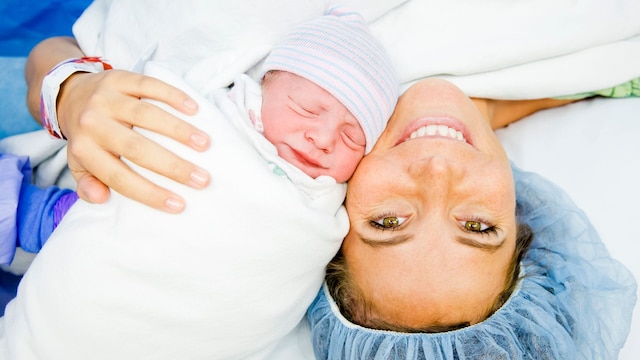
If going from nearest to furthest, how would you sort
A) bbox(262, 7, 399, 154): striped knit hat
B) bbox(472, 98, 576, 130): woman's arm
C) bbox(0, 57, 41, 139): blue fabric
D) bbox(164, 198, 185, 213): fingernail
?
bbox(164, 198, 185, 213): fingernail < bbox(262, 7, 399, 154): striped knit hat < bbox(472, 98, 576, 130): woman's arm < bbox(0, 57, 41, 139): blue fabric

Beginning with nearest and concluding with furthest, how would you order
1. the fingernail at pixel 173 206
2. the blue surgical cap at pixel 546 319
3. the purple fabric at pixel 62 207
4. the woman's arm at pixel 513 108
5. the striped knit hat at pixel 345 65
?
the fingernail at pixel 173 206, the blue surgical cap at pixel 546 319, the striped knit hat at pixel 345 65, the purple fabric at pixel 62 207, the woman's arm at pixel 513 108

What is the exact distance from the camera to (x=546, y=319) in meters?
1.33

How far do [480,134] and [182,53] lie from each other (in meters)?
0.89

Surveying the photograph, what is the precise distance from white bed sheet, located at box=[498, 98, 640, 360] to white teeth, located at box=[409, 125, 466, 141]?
44cm

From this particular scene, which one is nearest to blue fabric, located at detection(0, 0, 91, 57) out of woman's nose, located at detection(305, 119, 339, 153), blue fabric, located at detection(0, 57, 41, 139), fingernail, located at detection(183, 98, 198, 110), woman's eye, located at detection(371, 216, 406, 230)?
blue fabric, located at detection(0, 57, 41, 139)

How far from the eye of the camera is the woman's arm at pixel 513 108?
187 cm

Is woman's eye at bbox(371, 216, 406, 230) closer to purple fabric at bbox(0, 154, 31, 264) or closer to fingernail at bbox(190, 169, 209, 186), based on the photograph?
fingernail at bbox(190, 169, 209, 186)

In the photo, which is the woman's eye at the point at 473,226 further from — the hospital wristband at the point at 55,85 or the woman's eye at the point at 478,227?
the hospital wristband at the point at 55,85

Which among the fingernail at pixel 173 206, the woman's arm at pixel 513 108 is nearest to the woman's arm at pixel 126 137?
the fingernail at pixel 173 206

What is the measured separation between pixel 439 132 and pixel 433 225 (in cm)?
27

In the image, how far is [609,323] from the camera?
53.8 inches

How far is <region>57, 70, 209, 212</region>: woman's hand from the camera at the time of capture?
118cm

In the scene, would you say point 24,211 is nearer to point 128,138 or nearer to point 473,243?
point 128,138

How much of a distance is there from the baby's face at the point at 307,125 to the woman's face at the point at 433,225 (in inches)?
4.1
